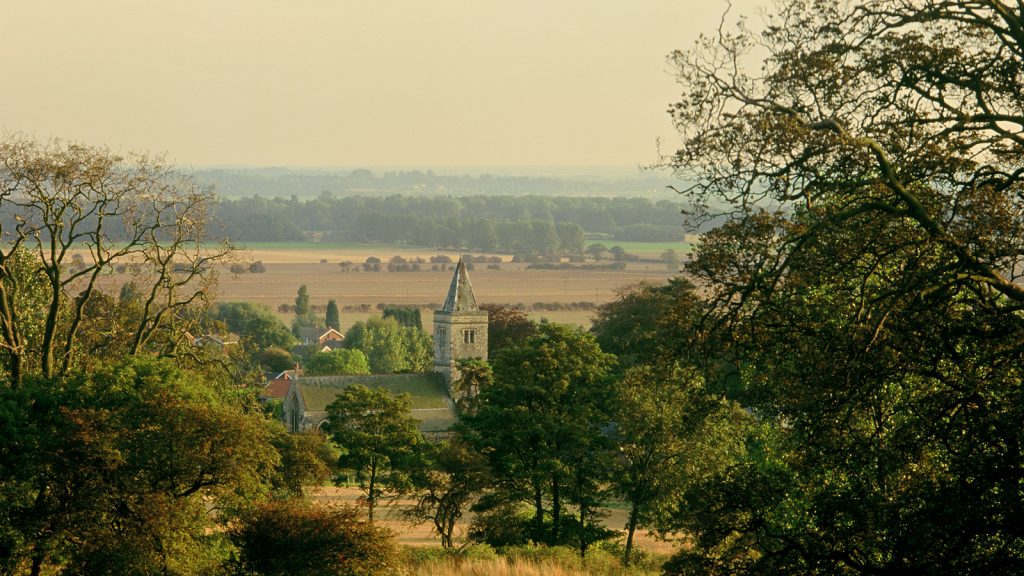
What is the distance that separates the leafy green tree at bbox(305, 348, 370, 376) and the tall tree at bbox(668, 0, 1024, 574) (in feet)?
319

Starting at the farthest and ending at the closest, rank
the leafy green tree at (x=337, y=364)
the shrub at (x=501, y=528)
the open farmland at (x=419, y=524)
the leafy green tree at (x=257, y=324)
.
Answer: the leafy green tree at (x=257, y=324), the leafy green tree at (x=337, y=364), the open farmland at (x=419, y=524), the shrub at (x=501, y=528)

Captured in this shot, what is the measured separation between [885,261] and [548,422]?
89.7ft

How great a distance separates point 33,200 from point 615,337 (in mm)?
45296

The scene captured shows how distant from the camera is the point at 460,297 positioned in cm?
9994

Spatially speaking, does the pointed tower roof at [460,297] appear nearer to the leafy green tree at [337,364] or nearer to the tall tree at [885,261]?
the leafy green tree at [337,364]

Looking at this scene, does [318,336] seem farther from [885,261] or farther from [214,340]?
[885,261]

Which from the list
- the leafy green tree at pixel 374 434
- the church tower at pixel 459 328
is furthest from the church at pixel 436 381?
the leafy green tree at pixel 374 434

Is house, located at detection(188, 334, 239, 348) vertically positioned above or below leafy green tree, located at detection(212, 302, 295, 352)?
above

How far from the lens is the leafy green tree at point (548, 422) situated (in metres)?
40.6

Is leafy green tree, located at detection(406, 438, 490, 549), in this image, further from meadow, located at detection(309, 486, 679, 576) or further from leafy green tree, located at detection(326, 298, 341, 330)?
leafy green tree, located at detection(326, 298, 341, 330)

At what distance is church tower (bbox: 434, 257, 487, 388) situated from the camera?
96.9 m

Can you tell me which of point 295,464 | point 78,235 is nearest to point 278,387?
point 295,464

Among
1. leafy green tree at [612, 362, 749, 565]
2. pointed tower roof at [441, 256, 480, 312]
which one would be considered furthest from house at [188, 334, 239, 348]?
pointed tower roof at [441, 256, 480, 312]

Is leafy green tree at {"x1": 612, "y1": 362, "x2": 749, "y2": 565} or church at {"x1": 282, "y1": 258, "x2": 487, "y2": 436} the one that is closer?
leafy green tree at {"x1": 612, "y1": 362, "x2": 749, "y2": 565}
